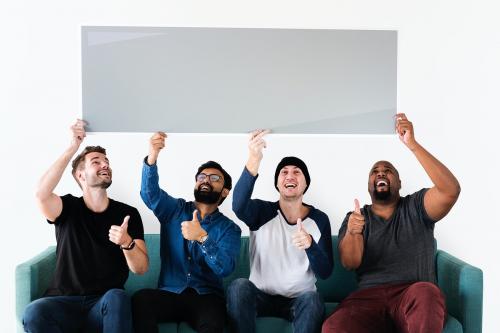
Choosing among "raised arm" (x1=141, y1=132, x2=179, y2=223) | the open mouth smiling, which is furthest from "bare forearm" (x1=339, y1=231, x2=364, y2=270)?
"raised arm" (x1=141, y1=132, x2=179, y2=223)

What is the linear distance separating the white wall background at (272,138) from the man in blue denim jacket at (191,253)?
1.68 ft

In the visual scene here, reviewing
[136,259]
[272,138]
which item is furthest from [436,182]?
[136,259]

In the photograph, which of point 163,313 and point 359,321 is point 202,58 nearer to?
point 163,313

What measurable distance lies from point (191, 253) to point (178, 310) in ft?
1.04

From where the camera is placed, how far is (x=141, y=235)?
335cm

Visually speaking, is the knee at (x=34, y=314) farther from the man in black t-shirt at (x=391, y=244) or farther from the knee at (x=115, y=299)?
the man in black t-shirt at (x=391, y=244)

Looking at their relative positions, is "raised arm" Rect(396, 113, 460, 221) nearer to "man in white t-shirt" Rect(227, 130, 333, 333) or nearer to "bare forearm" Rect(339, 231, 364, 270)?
"bare forearm" Rect(339, 231, 364, 270)

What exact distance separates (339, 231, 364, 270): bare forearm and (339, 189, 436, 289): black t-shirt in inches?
2.5

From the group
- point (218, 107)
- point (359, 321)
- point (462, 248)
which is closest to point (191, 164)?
point (218, 107)

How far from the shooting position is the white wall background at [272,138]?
3.91m

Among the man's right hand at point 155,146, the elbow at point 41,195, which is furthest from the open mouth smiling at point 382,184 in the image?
the elbow at point 41,195

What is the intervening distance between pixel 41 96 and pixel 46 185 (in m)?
0.93

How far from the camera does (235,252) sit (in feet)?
10.9

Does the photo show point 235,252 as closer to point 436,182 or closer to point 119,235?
point 119,235
